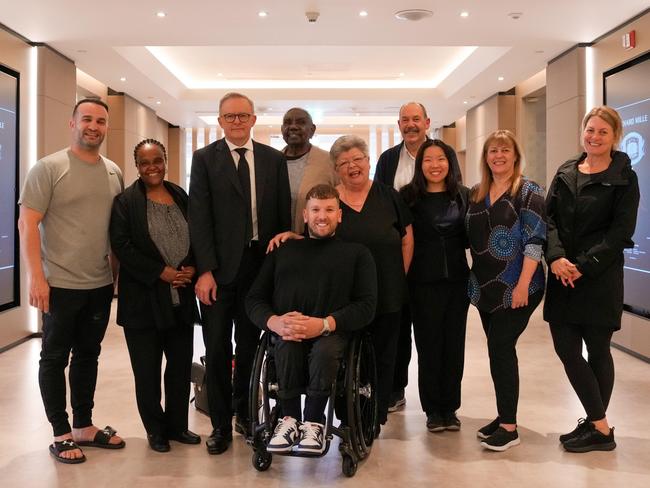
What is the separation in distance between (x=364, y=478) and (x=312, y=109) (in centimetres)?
897

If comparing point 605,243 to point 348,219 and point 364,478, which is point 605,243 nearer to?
point 348,219

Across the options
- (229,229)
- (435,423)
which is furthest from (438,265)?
(229,229)

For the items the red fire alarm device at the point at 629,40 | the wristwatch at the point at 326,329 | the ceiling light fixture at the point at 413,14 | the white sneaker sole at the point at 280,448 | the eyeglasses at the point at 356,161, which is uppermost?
the ceiling light fixture at the point at 413,14

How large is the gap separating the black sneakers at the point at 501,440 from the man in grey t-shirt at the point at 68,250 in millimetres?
1807

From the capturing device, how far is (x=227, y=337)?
3.13m

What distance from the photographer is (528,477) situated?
2.81 meters

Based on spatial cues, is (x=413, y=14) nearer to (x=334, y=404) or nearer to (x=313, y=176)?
(x=313, y=176)

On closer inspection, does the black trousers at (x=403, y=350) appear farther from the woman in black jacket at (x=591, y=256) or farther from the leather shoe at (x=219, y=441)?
the leather shoe at (x=219, y=441)

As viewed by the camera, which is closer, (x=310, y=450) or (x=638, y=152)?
(x=310, y=450)

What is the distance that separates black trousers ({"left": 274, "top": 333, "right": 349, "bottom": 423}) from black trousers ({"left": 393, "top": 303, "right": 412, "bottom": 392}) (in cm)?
89

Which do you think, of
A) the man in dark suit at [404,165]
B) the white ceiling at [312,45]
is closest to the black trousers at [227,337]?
the man in dark suit at [404,165]

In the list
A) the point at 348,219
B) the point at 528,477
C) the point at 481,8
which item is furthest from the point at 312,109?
the point at 528,477

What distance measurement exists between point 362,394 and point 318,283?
0.57 meters

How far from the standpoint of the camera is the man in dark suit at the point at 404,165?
11.7ft
